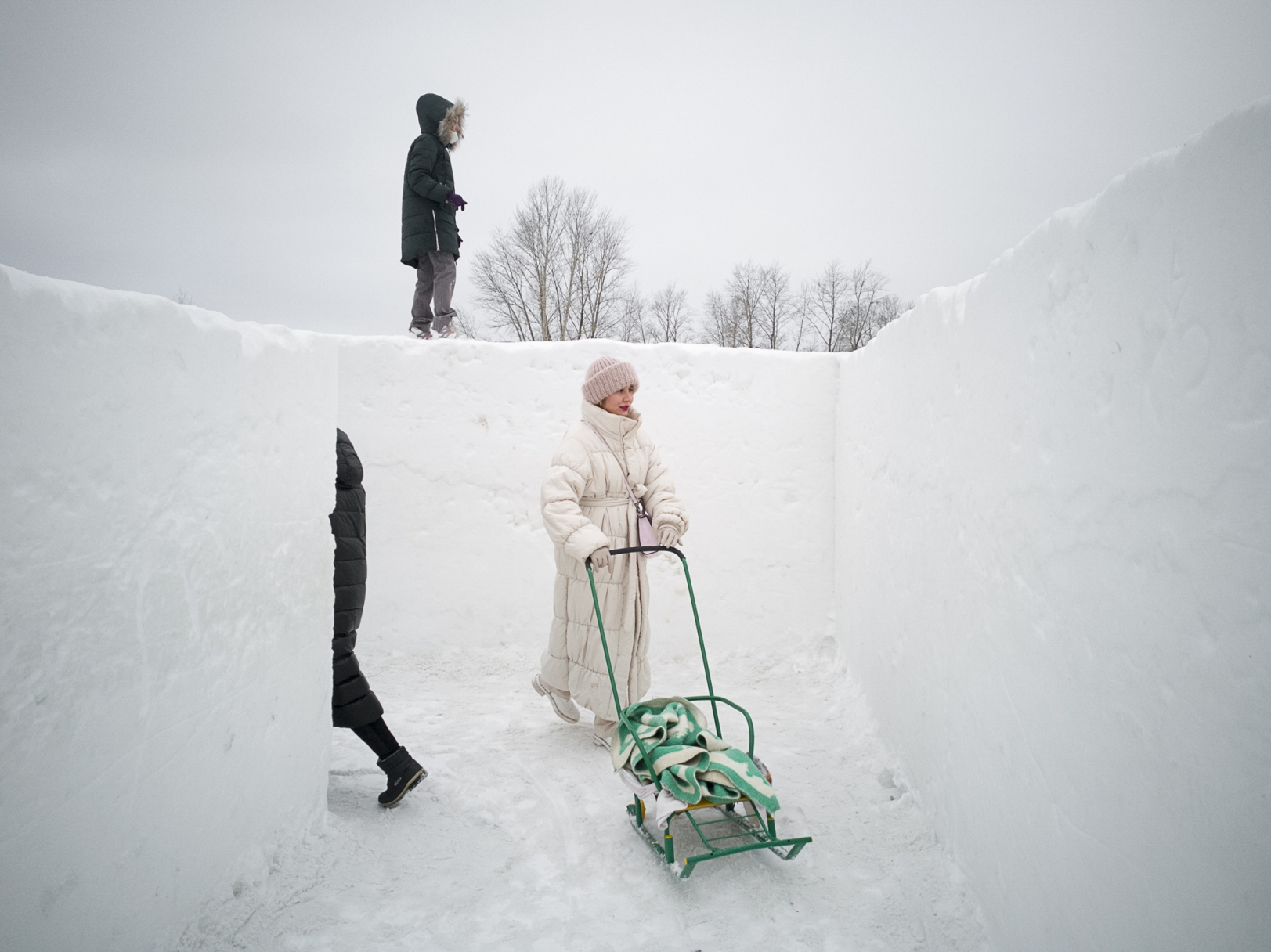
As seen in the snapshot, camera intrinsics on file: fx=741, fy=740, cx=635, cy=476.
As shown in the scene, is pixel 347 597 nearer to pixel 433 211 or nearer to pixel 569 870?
pixel 569 870

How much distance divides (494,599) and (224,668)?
283cm

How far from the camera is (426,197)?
5.48 metres

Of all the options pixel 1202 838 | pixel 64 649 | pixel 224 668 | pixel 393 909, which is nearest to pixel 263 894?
pixel 393 909

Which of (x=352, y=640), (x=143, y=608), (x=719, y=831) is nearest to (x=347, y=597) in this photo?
(x=352, y=640)

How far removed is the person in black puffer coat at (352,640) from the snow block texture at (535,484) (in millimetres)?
1919

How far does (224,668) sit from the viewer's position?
2.22m

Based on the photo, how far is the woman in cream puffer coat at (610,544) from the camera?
3668mm

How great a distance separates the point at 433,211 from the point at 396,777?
13.5ft

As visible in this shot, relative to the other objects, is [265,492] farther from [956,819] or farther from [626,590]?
[956,819]

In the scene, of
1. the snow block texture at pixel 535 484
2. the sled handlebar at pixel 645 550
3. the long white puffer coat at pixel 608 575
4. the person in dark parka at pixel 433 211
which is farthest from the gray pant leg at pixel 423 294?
the sled handlebar at pixel 645 550

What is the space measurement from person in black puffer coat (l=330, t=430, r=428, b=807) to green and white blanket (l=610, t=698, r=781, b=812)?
3.05ft

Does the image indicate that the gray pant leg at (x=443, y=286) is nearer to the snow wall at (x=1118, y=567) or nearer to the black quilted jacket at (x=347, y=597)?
the black quilted jacket at (x=347, y=597)

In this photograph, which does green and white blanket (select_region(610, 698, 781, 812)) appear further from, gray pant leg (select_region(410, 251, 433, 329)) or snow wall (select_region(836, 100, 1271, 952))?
gray pant leg (select_region(410, 251, 433, 329))

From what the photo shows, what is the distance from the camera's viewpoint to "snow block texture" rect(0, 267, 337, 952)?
154 cm
